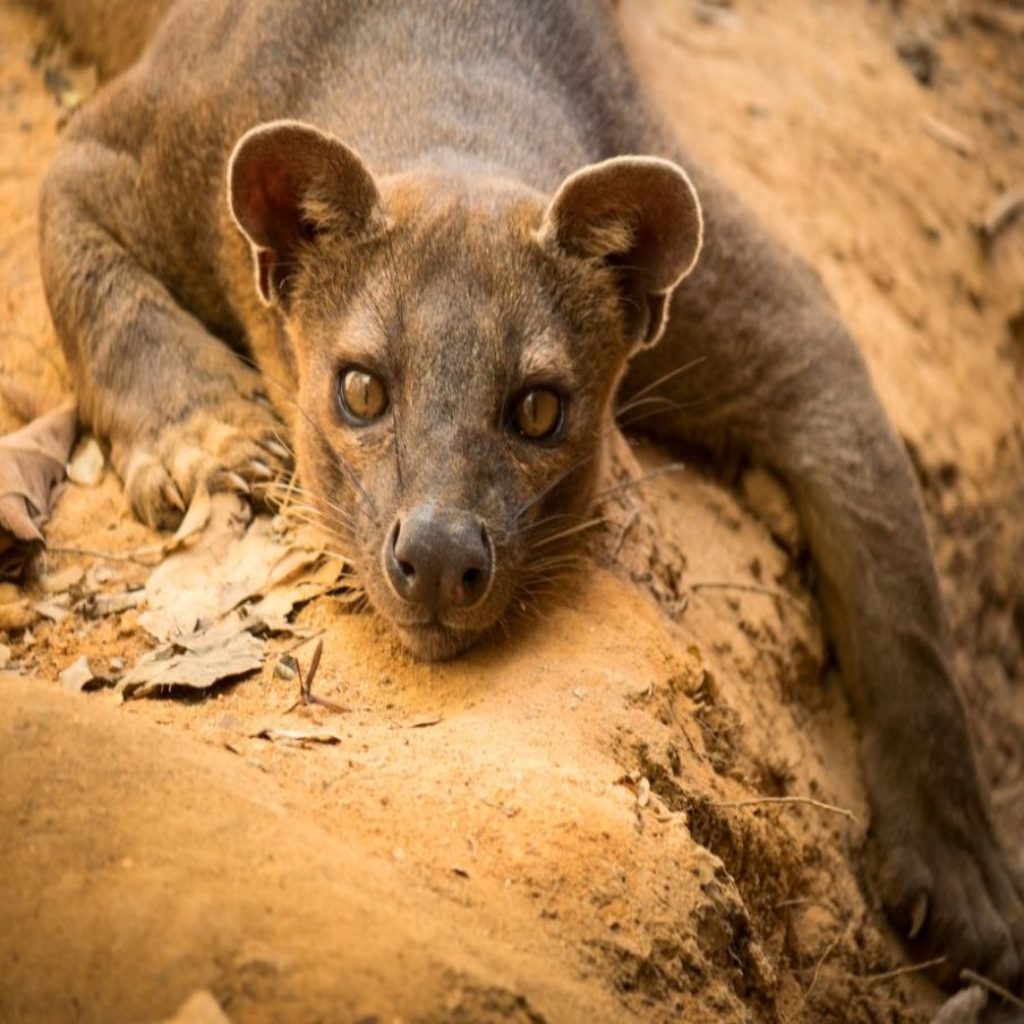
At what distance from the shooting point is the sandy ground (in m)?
2.67

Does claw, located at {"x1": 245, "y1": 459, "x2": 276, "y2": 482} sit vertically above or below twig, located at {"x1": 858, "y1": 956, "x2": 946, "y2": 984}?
above

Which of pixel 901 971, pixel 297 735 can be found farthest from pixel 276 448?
pixel 901 971

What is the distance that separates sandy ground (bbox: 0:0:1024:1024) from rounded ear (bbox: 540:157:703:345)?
0.74 metres

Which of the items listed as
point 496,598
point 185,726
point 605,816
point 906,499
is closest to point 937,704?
point 906,499

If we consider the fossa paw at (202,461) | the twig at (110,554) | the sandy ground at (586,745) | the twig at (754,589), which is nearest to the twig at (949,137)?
the sandy ground at (586,745)

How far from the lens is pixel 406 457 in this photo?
4.03 m

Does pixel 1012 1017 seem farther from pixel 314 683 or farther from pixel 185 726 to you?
pixel 185 726

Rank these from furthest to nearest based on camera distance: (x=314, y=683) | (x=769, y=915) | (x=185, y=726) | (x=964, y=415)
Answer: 1. (x=964, y=415)
2. (x=769, y=915)
3. (x=314, y=683)
4. (x=185, y=726)

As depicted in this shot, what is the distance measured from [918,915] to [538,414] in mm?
2382

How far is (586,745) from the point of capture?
3.71 m

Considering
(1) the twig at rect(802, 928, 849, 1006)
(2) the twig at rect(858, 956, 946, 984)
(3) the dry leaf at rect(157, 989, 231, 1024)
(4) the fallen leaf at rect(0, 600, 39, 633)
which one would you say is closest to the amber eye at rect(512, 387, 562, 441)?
(4) the fallen leaf at rect(0, 600, 39, 633)

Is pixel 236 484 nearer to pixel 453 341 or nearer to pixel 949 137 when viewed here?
pixel 453 341

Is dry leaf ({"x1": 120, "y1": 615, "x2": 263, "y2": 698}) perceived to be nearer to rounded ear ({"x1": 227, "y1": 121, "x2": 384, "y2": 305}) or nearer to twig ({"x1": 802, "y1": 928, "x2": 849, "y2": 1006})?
rounded ear ({"x1": 227, "y1": 121, "x2": 384, "y2": 305})

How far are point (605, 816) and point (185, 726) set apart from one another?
960mm
